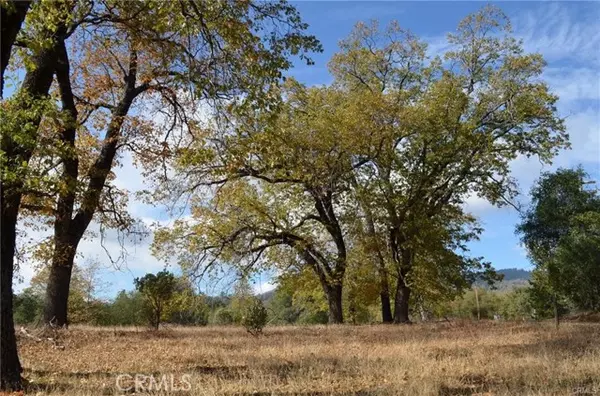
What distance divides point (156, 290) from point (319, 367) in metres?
12.9

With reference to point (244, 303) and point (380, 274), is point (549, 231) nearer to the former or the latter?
point (380, 274)

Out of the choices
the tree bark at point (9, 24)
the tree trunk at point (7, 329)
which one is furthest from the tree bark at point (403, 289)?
the tree bark at point (9, 24)

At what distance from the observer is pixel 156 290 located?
19891mm

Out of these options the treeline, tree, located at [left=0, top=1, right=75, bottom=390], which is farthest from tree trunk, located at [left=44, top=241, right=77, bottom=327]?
tree, located at [left=0, top=1, right=75, bottom=390]

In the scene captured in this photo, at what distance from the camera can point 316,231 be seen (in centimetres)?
2577

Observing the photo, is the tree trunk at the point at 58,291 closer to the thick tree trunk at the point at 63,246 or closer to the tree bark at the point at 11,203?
Answer: the thick tree trunk at the point at 63,246

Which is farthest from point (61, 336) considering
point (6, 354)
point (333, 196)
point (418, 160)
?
point (418, 160)

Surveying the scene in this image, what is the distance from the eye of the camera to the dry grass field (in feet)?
21.8

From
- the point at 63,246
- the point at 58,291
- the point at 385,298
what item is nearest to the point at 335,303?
the point at 385,298

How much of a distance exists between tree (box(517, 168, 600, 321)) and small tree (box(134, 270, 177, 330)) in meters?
19.6

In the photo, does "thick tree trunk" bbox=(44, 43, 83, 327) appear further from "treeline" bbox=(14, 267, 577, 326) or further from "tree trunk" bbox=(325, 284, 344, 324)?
"tree trunk" bbox=(325, 284, 344, 324)

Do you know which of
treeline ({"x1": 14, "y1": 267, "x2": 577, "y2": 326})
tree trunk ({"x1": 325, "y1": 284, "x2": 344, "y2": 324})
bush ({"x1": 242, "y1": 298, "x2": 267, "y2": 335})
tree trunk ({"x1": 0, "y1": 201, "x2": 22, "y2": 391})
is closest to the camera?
tree trunk ({"x1": 0, "y1": 201, "x2": 22, "y2": 391})

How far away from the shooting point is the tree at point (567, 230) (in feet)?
94.7

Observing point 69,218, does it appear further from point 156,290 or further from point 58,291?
point 156,290
